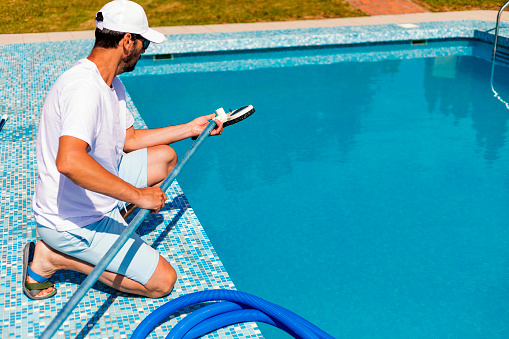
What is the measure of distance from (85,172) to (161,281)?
84 centimetres

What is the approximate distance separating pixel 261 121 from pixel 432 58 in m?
4.32

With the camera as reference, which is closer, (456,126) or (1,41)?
(456,126)

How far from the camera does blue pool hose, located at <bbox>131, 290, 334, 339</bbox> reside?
2883mm

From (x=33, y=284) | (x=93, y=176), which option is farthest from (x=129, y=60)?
(x=33, y=284)

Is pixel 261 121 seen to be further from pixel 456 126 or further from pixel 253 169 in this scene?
pixel 456 126

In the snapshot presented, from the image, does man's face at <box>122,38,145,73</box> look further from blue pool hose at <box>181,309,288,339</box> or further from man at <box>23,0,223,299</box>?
blue pool hose at <box>181,309,288,339</box>

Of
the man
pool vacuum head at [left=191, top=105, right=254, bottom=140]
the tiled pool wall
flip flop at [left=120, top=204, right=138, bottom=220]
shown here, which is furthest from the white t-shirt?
pool vacuum head at [left=191, top=105, right=254, bottom=140]

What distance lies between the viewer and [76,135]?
246 centimetres

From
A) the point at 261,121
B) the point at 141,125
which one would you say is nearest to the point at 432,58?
the point at 261,121

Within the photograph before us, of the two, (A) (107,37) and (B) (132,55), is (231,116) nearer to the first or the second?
(B) (132,55)

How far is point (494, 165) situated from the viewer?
5.94 meters

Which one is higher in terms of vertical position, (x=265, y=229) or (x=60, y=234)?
(x=60, y=234)

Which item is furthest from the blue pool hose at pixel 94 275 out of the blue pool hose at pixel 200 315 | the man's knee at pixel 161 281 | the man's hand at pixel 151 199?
the blue pool hose at pixel 200 315

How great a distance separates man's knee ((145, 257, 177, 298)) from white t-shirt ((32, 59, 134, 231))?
1.36ft
